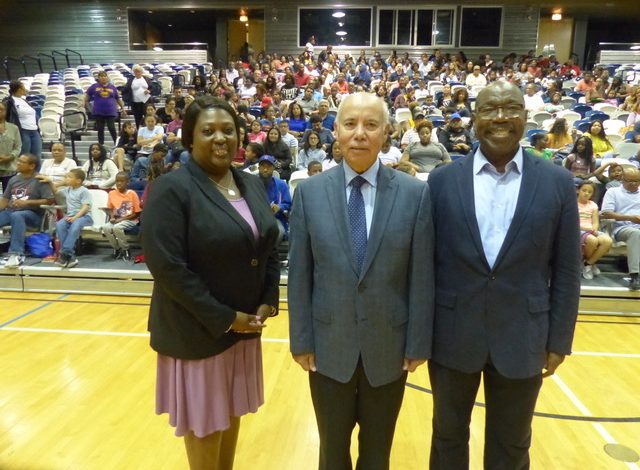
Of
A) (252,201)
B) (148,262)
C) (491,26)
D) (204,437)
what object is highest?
(491,26)

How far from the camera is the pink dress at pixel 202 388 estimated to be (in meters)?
1.60

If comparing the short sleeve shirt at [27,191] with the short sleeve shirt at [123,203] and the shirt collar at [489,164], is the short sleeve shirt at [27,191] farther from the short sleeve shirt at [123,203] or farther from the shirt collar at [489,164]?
the shirt collar at [489,164]

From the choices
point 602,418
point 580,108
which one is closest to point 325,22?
point 580,108

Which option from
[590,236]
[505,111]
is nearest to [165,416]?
[505,111]

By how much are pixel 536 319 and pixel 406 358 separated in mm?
427

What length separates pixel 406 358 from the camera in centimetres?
152

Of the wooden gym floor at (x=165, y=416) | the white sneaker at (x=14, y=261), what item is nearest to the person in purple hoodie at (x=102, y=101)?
the white sneaker at (x=14, y=261)

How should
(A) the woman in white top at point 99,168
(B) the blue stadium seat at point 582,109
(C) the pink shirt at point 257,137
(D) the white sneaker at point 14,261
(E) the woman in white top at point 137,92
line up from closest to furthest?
(D) the white sneaker at point 14,261
(A) the woman in white top at point 99,168
(C) the pink shirt at point 257,137
(E) the woman in white top at point 137,92
(B) the blue stadium seat at point 582,109

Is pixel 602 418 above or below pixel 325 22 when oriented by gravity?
below

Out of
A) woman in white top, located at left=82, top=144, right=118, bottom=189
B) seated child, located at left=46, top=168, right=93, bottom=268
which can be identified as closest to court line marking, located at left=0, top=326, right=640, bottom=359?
seated child, located at left=46, top=168, right=93, bottom=268

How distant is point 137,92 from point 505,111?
28.7 ft

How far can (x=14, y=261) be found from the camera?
4902 mm

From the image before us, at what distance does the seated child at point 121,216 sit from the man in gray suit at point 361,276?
13.6 feet

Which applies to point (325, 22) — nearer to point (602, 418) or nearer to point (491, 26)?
point (491, 26)
